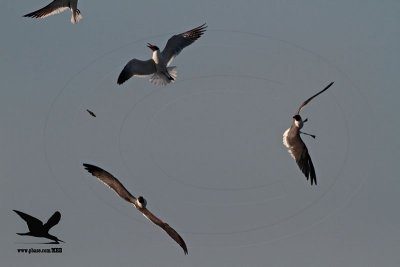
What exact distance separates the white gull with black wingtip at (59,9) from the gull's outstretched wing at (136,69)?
245cm

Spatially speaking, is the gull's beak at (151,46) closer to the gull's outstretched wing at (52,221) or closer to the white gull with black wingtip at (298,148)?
the gull's outstretched wing at (52,221)

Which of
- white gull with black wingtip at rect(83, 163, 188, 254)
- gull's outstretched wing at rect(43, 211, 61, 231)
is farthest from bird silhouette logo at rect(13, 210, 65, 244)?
white gull with black wingtip at rect(83, 163, 188, 254)

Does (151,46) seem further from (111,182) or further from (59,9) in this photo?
(111,182)

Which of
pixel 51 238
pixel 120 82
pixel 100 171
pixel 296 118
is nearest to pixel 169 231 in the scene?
pixel 100 171

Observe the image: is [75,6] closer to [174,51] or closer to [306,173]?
[174,51]

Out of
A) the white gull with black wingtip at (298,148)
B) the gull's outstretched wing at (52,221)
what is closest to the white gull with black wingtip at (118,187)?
the white gull with black wingtip at (298,148)

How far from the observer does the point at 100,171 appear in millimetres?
23719

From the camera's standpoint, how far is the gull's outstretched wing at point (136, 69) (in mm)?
28781

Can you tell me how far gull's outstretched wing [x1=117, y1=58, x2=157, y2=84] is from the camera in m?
28.8

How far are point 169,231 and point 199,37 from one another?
337 inches

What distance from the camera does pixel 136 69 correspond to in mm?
28906

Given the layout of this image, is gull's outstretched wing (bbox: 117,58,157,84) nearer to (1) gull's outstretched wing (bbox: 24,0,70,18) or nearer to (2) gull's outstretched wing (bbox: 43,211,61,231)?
(1) gull's outstretched wing (bbox: 24,0,70,18)

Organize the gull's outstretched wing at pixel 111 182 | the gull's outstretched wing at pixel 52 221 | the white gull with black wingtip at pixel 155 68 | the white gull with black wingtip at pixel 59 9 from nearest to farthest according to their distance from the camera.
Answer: the gull's outstretched wing at pixel 111 182
the white gull with black wingtip at pixel 155 68
the gull's outstretched wing at pixel 52 221
the white gull with black wingtip at pixel 59 9

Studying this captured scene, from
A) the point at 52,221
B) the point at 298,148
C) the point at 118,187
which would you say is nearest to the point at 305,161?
the point at 298,148
